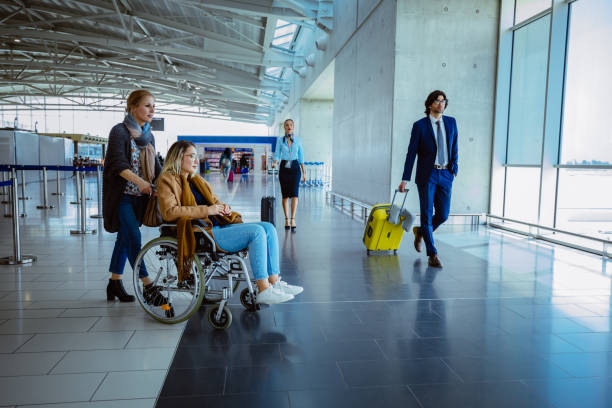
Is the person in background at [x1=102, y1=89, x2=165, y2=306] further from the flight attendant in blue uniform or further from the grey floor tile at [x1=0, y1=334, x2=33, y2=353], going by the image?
the flight attendant in blue uniform

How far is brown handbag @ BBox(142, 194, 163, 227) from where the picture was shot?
9.77 ft

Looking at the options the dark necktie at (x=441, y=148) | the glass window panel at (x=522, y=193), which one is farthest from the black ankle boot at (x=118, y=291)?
the glass window panel at (x=522, y=193)


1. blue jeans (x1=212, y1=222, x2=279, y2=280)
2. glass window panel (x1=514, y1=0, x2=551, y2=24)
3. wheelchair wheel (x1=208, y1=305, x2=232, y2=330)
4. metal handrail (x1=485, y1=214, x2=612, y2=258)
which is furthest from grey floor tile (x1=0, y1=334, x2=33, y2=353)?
glass window panel (x1=514, y1=0, x2=551, y2=24)

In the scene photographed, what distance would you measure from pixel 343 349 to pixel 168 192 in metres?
1.34

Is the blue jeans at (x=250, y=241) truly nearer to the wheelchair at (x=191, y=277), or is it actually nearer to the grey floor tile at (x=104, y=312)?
the wheelchair at (x=191, y=277)

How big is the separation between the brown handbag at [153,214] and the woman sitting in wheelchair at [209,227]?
255 mm

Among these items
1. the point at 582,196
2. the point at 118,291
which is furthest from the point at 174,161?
the point at 582,196

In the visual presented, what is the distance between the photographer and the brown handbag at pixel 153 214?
2.98m

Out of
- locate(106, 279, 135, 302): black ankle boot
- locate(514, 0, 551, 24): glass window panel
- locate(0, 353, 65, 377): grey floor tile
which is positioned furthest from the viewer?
locate(514, 0, 551, 24): glass window panel

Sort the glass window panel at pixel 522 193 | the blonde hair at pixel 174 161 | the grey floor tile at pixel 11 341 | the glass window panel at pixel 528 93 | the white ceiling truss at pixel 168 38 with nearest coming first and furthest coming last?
the grey floor tile at pixel 11 341, the blonde hair at pixel 174 161, the glass window panel at pixel 528 93, the glass window panel at pixel 522 193, the white ceiling truss at pixel 168 38

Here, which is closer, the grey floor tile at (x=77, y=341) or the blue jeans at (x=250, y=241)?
the grey floor tile at (x=77, y=341)

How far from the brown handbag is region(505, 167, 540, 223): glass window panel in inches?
209

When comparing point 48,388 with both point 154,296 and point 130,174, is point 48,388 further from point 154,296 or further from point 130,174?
point 130,174

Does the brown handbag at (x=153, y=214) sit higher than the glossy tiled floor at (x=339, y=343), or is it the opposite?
the brown handbag at (x=153, y=214)
